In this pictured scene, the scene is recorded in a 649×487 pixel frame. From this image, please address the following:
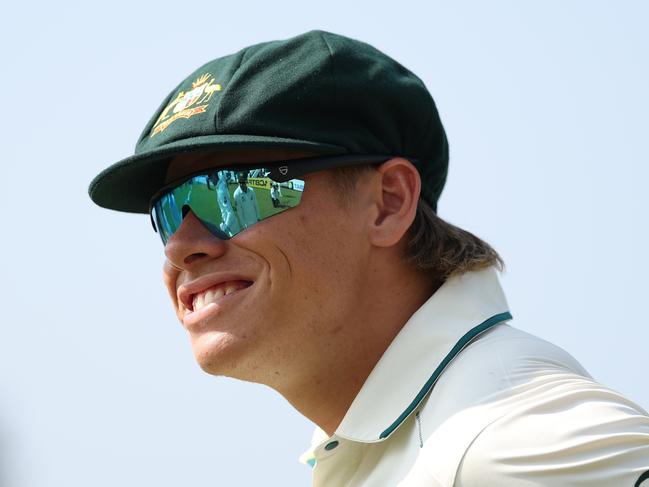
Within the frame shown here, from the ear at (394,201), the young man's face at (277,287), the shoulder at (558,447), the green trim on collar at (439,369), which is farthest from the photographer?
the ear at (394,201)

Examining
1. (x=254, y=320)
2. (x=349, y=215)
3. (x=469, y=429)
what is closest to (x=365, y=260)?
(x=349, y=215)

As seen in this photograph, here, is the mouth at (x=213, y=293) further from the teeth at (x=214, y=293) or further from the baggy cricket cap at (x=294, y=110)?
the baggy cricket cap at (x=294, y=110)

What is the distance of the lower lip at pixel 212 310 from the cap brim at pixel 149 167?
1.48 feet

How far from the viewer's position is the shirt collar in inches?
142

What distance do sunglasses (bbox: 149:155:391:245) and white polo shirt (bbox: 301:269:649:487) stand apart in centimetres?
54

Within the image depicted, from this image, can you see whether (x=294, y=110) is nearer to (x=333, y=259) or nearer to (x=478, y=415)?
(x=333, y=259)

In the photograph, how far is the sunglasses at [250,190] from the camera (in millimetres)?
3836

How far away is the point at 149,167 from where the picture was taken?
4121 mm

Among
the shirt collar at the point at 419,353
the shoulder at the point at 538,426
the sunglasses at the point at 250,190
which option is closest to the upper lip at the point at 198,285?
the sunglasses at the point at 250,190

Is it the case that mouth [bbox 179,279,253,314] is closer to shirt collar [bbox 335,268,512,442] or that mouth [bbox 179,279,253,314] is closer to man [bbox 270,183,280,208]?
man [bbox 270,183,280,208]

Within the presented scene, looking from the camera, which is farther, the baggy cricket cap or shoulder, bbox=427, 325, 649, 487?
the baggy cricket cap

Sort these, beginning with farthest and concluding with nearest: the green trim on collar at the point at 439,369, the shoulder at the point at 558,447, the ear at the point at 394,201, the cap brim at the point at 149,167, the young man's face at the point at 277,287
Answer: the ear at the point at 394,201
the young man's face at the point at 277,287
the cap brim at the point at 149,167
the green trim on collar at the point at 439,369
the shoulder at the point at 558,447

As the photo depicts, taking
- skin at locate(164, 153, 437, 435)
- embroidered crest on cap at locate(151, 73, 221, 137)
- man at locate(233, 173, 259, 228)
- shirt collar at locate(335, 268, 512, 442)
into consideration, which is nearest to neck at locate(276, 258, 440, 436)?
skin at locate(164, 153, 437, 435)

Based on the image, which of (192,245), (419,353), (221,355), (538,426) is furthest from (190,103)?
(538,426)
